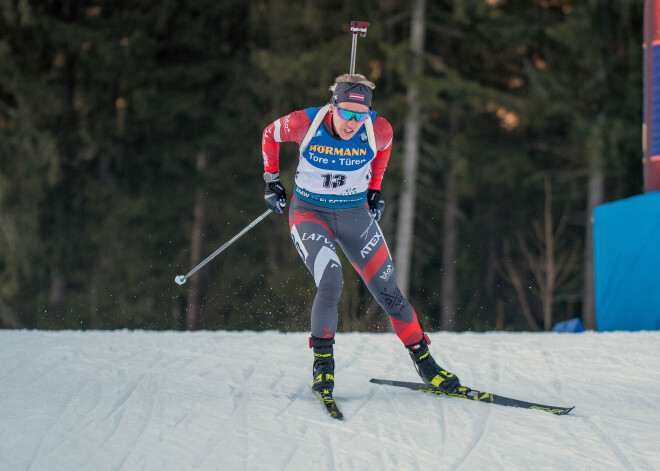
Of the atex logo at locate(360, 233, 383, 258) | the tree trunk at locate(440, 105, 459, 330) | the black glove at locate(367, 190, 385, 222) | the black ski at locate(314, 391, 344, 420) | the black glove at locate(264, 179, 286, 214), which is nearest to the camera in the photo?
the black ski at locate(314, 391, 344, 420)

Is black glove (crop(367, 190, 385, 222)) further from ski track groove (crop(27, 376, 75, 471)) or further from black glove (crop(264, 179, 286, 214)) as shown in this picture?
ski track groove (crop(27, 376, 75, 471))

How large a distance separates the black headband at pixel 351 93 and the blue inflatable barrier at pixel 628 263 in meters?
3.35

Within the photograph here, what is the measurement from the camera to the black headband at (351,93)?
3359 millimetres

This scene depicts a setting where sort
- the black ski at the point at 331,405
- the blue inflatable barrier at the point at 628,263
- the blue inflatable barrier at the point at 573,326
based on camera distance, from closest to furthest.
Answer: the black ski at the point at 331,405 → the blue inflatable barrier at the point at 628,263 → the blue inflatable barrier at the point at 573,326

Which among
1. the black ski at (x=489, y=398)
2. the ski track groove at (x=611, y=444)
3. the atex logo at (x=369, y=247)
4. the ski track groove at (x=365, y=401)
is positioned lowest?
the ski track groove at (x=365, y=401)

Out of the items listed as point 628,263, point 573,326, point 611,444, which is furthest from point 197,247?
point 611,444

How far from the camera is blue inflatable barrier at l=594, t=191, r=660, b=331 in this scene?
18.6 ft

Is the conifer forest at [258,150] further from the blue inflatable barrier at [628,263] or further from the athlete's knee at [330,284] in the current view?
the athlete's knee at [330,284]

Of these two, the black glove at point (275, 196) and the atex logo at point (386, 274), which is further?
the black glove at point (275, 196)

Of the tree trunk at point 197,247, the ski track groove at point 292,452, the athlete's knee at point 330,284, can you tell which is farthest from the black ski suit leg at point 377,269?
the tree trunk at point 197,247

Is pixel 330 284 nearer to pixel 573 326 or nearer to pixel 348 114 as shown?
pixel 348 114

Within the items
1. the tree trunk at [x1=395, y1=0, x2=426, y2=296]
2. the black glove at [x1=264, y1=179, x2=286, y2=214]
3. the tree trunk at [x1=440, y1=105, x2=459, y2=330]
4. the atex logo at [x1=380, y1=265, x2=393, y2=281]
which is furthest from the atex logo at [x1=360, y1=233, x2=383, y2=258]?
the tree trunk at [x1=440, y1=105, x2=459, y2=330]

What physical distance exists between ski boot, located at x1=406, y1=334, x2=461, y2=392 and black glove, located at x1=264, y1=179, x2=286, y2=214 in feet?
3.25

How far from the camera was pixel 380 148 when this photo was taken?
374 cm
